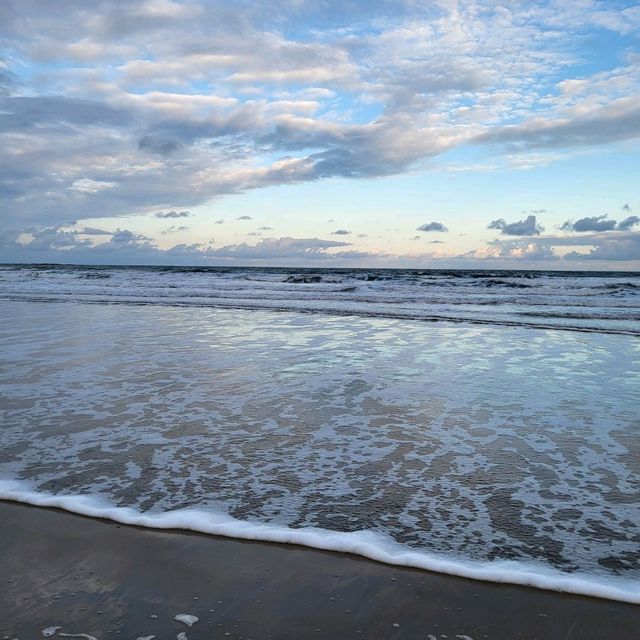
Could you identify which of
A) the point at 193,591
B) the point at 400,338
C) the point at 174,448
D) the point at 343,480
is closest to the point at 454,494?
the point at 343,480

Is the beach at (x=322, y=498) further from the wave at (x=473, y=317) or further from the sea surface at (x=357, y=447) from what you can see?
the wave at (x=473, y=317)

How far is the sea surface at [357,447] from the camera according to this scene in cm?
319

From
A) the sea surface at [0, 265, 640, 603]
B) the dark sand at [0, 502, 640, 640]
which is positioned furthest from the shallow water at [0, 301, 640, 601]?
the dark sand at [0, 502, 640, 640]

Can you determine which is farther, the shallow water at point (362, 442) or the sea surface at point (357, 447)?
the shallow water at point (362, 442)

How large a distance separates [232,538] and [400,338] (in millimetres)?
9067

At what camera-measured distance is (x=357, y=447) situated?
15.6 ft

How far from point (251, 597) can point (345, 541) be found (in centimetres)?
69

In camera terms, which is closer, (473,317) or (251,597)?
(251,597)

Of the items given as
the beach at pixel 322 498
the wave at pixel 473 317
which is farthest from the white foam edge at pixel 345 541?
the wave at pixel 473 317

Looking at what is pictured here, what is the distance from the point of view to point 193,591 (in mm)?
2643

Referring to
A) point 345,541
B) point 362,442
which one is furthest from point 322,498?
point 362,442

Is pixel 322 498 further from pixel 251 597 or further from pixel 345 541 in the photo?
pixel 251 597

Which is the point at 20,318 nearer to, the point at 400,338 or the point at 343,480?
the point at 400,338

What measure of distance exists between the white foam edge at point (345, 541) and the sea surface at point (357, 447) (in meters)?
0.01
